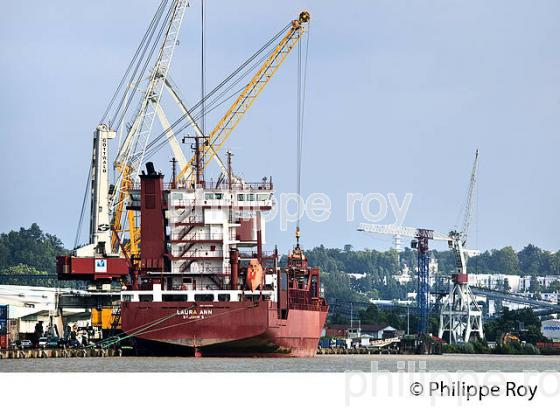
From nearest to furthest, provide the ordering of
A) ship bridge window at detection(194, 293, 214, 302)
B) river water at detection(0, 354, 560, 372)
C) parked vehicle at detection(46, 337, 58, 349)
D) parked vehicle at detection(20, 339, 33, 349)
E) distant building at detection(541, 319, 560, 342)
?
river water at detection(0, 354, 560, 372)
ship bridge window at detection(194, 293, 214, 302)
parked vehicle at detection(20, 339, 33, 349)
parked vehicle at detection(46, 337, 58, 349)
distant building at detection(541, 319, 560, 342)

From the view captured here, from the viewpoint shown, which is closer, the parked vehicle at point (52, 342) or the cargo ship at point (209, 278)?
the cargo ship at point (209, 278)

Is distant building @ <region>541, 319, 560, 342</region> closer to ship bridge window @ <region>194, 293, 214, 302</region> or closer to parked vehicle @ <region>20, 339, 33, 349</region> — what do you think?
parked vehicle @ <region>20, 339, 33, 349</region>

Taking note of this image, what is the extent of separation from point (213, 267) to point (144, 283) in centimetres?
405

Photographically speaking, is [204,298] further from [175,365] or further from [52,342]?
[52,342]

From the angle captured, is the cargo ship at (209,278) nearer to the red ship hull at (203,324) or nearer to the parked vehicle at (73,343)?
the red ship hull at (203,324)

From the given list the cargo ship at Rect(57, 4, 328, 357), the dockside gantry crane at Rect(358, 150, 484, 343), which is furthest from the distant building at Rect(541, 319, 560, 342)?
the cargo ship at Rect(57, 4, 328, 357)

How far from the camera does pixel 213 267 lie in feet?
301

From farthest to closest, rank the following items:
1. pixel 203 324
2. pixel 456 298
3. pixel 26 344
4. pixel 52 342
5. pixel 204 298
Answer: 1. pixel 456 298
2. pixel 26 344
3. pixel 52 342
4. pixel 204 298
5. pixel 203 324

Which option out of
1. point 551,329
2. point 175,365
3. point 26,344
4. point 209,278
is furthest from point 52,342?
point 551,329

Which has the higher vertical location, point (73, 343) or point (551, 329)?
point (551, 329)

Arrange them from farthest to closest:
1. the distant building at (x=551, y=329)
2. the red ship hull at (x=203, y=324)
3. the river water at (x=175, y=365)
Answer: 1. the distant building at (x=551, y=329)
2. the red ship hull at (x=203, y=324)
3. the river water at (x=175, y=365)

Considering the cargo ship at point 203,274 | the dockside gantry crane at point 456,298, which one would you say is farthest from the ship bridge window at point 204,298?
the dockside gantry crane at point 456,298
